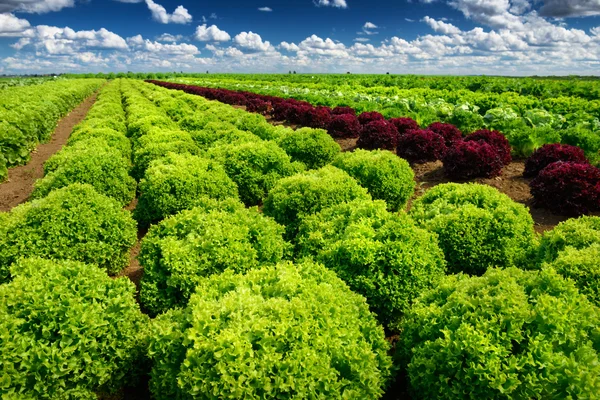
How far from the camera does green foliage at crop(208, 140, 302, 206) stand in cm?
947

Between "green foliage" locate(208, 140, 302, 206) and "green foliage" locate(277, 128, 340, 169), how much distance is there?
1.67 metres

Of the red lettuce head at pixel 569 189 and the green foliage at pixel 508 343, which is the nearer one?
the green foliage at pixel 508 343

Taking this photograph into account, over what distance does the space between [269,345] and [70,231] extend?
14.6 ft

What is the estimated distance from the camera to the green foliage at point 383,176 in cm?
829

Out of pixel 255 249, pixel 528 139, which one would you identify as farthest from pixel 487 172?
pixel 255 249

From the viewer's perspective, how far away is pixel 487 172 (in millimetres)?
10547

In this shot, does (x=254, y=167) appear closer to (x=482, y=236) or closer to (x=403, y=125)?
(x=482, y=236)

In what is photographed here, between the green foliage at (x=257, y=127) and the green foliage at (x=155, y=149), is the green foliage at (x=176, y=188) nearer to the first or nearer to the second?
the green foliage at (x=155, y=149)

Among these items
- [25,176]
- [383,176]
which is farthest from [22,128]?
[383,176]

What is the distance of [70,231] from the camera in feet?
20.0

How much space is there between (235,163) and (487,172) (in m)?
6.85

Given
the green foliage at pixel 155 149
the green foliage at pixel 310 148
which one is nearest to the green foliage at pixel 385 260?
the green foliage at pixel 155 149

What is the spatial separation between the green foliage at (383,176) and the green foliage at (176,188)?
2873mm

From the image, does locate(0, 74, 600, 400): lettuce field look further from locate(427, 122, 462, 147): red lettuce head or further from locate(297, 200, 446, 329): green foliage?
locate(427, 122, 462, 147): red lettuce head
